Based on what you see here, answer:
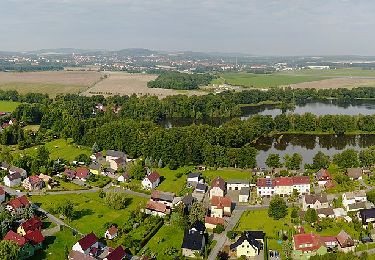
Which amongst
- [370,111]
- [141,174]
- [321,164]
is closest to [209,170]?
[141,174]

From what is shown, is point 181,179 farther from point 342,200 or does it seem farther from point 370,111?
point 370,111

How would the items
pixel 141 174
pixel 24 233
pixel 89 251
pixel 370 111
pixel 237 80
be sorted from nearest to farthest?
pixel 89 251 < pixel 24 233 < pixel 141 174 < pixel 370 111 < pixel 237 80

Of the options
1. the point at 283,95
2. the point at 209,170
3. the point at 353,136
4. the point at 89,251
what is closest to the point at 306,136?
the point at 353,136

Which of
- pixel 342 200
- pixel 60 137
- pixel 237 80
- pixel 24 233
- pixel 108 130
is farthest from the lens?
pixel 237 80

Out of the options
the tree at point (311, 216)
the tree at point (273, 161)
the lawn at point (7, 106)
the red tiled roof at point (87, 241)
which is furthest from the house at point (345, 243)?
the lawn at point (7, 106)

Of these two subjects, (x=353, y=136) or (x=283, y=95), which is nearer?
(x=353, y=136)

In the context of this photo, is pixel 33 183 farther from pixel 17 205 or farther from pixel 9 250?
pixel 9 250

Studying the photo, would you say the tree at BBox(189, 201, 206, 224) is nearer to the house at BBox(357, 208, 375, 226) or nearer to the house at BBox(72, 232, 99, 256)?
the house at BBox(72, 232, 99, 256)
